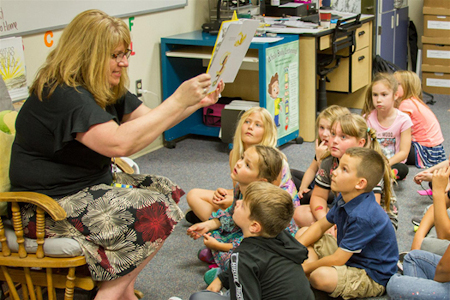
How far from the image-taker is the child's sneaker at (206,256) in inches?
91.1

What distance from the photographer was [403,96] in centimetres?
340

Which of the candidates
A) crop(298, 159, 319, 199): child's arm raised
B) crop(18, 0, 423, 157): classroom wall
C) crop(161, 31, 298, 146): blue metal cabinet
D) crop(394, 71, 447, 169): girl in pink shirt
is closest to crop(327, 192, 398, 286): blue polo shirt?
crop(298, 159, 319, 199): child's arm raised

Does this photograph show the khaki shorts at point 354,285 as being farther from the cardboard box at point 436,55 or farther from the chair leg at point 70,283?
the cardboard box at point 436,55

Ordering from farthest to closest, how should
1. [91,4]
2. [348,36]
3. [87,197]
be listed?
[348,36]
[91,4]
[87,197]

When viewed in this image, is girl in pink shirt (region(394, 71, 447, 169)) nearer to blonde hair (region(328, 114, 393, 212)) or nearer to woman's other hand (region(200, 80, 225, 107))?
blonde hair (region(328, 114, 393, 212))

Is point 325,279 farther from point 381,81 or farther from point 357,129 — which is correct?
point 381,81

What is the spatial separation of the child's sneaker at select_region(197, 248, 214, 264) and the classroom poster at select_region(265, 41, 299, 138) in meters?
1.47

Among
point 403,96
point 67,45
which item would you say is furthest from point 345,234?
point 403,96

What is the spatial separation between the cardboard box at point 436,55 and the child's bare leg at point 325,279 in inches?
148

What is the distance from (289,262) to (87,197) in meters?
0.68

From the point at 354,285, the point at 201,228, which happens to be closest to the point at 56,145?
the point at 201,228

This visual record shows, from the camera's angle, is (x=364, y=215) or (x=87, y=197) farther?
(x=364, y=215)

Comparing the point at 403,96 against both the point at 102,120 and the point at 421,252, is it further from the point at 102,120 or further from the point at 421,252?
the point at 102,120

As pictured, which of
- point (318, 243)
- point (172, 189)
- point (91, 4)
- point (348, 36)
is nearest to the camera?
point (172, 189)
